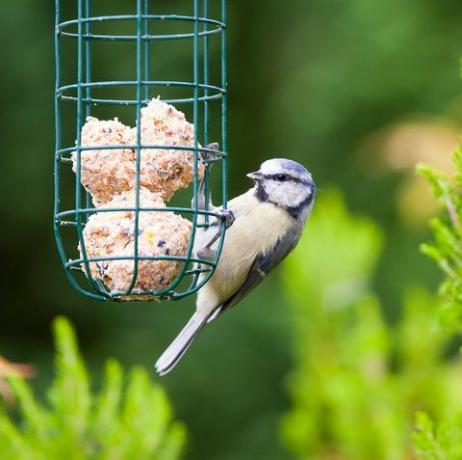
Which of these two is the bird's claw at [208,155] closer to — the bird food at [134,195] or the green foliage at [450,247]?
the bird food at [134,195]

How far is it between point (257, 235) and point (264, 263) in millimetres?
123

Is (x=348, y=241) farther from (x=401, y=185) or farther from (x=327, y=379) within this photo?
(x=401, y=185)

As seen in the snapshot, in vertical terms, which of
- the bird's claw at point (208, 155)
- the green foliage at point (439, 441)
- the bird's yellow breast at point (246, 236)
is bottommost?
the green foliage at point (439, 441)

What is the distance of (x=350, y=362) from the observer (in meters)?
6.31

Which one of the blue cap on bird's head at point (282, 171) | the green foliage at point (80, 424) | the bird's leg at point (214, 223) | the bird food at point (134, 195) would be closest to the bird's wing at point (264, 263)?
the blue cap on bird's head at point (282, 171)

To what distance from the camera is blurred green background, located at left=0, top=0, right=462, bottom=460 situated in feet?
32.9

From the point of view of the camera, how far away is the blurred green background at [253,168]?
10023 millimetres

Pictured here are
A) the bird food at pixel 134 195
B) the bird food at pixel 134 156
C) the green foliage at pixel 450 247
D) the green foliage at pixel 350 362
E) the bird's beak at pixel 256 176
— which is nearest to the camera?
the green foliage at pixel 450 247

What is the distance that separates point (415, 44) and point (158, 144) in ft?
20.2

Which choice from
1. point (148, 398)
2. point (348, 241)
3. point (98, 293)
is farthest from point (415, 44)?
point (98, 293)

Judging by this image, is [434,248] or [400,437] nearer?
[434,248]

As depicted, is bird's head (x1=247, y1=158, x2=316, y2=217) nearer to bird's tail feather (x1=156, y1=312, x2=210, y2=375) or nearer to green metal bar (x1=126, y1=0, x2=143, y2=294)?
bird's tail feather (x1=156, y1=312, x2=210, y2=375)

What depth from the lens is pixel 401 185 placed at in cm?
1030

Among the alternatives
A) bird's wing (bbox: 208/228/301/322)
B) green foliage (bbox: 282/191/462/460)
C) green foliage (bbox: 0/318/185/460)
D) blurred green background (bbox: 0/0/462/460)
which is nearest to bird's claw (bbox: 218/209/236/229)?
bird's wing (bbox: 208/228/301/322)
